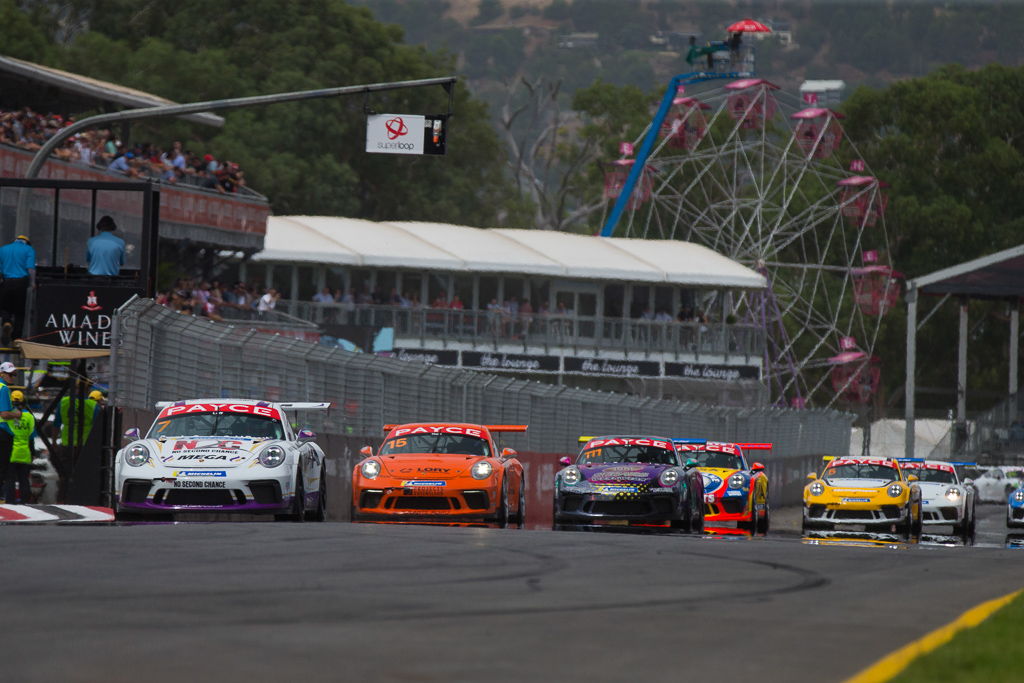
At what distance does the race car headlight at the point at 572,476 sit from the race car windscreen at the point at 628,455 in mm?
541

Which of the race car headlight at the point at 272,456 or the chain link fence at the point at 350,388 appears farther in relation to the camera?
the chain link fence at the point at 350,388

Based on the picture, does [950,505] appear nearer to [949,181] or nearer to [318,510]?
[318,510]

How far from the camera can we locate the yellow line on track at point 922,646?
8172 millimetres

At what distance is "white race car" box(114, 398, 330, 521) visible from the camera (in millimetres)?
18625

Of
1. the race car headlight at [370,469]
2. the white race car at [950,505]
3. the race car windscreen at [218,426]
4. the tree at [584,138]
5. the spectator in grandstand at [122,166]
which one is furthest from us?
the tree at [584,138]

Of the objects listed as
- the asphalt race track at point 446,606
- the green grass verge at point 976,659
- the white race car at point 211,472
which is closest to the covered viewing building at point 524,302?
the white race car at point 211,472

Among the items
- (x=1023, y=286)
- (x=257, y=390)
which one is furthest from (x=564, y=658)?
(x=1023, y=286)

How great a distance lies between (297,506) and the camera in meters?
19.3

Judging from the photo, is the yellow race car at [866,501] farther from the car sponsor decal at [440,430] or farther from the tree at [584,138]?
the tree at [584,138]

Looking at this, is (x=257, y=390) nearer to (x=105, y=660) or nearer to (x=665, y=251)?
(x=105, y=660)

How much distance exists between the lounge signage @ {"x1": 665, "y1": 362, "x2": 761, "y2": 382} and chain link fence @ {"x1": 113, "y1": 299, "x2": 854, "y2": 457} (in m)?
19.7

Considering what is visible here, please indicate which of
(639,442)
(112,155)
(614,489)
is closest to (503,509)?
(614,489)

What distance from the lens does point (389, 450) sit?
21.9m

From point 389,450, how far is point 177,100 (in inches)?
2203
